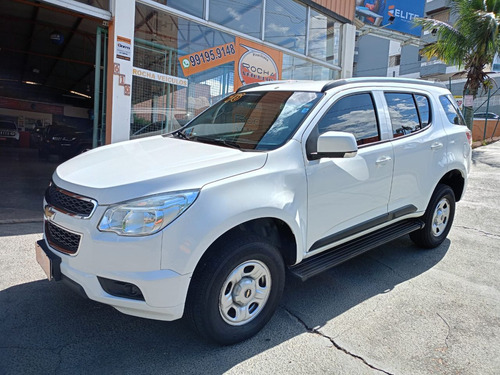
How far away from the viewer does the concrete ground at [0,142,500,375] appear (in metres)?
2.57

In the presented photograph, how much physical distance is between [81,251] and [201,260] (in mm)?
747

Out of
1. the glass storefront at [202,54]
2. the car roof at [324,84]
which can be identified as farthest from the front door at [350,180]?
the glass storefront at [202,54]

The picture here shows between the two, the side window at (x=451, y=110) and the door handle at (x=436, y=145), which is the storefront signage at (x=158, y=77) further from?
the door handle at (x=436, y=145)

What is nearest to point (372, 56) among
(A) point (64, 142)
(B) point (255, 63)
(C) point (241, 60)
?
(A) point (64, 142)

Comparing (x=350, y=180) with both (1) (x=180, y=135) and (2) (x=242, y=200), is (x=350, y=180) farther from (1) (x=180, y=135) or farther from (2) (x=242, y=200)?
(1) (x=180, y=135)

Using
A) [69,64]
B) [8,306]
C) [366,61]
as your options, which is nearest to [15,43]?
[69,64]

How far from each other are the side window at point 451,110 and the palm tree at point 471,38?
32.7 ft

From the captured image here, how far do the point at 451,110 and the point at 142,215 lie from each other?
13.7 feet

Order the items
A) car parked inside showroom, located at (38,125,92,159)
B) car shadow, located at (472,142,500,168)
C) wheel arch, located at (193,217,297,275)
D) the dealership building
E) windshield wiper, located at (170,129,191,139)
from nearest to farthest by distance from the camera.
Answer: wheel arch, located at (193,217,297,275) < windshield wiper, located at (170,129,191,139) < the dealership building < car shadow, located at (472,142,500,168) < car parked inside showroom, located at (38,125,92,159)

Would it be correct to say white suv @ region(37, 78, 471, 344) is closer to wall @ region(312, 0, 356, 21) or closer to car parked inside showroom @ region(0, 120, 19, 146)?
wall @ region(312, 0, 356, 21)

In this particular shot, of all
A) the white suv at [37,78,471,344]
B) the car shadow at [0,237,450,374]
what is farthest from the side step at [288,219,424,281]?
the car shadow at [0,237,450,374]

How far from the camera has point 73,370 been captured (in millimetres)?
2447

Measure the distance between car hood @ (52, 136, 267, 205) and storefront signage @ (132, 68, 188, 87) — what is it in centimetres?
407

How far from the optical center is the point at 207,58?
8117 mm
